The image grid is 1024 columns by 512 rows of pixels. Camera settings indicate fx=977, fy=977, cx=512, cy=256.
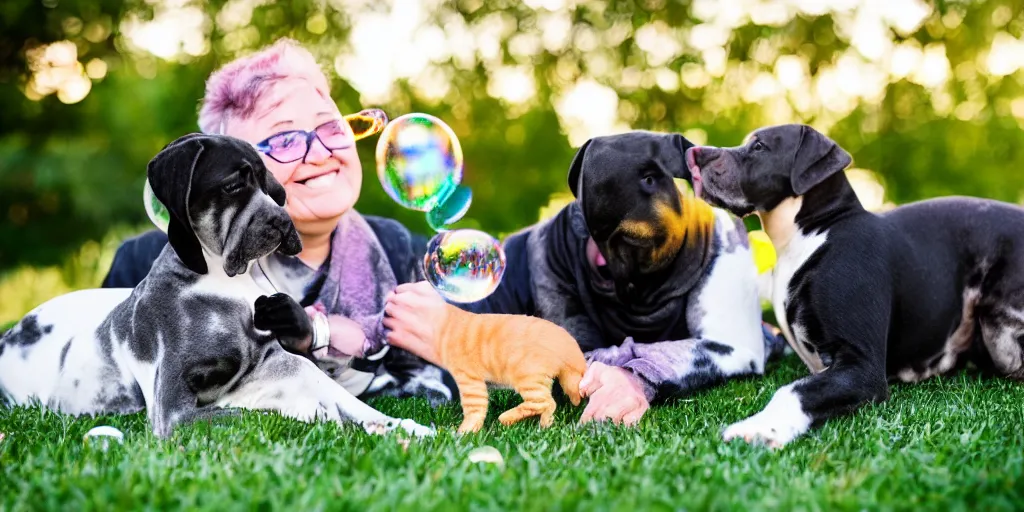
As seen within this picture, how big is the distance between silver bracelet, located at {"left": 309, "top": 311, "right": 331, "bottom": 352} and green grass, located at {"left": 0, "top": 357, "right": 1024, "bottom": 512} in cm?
48

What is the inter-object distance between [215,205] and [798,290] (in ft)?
6.94

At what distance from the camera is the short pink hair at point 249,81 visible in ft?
13.3

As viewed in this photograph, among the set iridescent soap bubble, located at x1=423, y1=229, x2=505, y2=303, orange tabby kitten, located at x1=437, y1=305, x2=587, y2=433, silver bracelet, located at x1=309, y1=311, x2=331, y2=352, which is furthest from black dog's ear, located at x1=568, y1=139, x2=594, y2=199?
silver bracelet, located at x1=309, y1=311, x2=331, y2=352

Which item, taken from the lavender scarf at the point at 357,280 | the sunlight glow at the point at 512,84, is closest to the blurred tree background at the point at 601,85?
the sunlight glow at the point at 512,84

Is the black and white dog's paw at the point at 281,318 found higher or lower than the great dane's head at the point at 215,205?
lower

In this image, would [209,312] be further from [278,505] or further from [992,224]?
[992,224]

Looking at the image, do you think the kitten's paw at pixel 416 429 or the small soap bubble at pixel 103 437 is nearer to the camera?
the small soap bubble at pixel 103 437

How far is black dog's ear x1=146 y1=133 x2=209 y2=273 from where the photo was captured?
10.2 feet

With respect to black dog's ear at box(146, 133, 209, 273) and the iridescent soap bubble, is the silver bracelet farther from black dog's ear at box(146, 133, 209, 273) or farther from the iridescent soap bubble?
black dog's ear at box(146, 133, 209, 273)

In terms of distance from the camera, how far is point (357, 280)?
4262mm

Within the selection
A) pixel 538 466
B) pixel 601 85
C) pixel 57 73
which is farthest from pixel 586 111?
pixel 538 466

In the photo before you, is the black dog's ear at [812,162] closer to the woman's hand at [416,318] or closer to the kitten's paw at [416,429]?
the woman's hand at [416,318]

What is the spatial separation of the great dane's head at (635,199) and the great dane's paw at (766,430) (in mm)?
840

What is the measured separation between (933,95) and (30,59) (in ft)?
45.4
